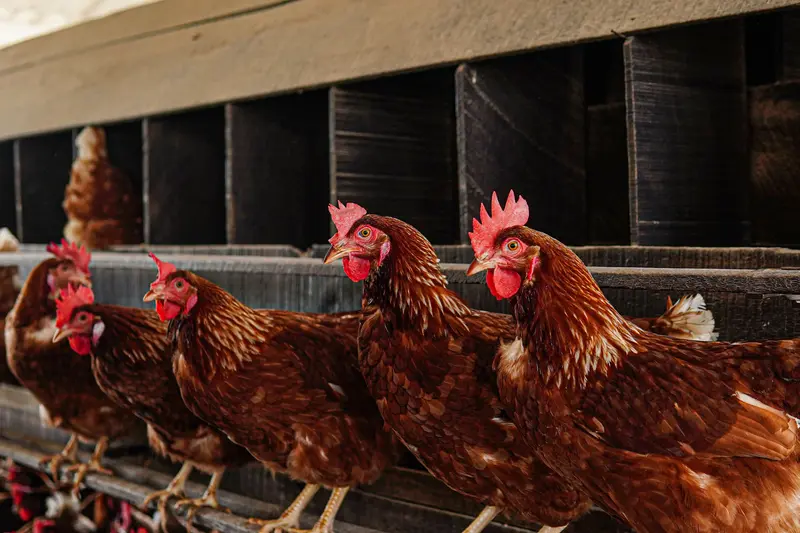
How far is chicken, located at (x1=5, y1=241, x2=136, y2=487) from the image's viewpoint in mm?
1990

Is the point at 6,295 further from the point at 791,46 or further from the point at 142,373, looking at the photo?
the point at 791,46

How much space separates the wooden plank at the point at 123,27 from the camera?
207 cm

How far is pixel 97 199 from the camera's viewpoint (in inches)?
95.7

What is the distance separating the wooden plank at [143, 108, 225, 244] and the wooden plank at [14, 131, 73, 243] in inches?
26.1

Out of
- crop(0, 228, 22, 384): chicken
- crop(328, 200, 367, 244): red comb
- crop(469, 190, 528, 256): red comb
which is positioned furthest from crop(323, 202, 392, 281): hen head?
crop(0, 228, 22, 384): chicken

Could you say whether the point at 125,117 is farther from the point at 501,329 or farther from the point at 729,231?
the point at 729,231

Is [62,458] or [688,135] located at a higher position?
[688,135]

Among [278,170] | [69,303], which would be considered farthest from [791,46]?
[69,303]

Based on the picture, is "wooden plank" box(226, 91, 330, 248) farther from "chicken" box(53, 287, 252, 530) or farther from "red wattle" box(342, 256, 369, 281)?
"red wattle" box(342, 256, 369, 281)

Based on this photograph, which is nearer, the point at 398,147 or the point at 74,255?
the point at 398,147

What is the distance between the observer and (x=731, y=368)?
3.09 feet

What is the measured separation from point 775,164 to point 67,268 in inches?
63.1

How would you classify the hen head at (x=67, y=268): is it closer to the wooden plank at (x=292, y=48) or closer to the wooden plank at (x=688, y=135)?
the wooden plank at (x=292, y=48)

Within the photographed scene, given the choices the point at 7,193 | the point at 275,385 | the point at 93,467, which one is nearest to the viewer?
the point at 275,385
